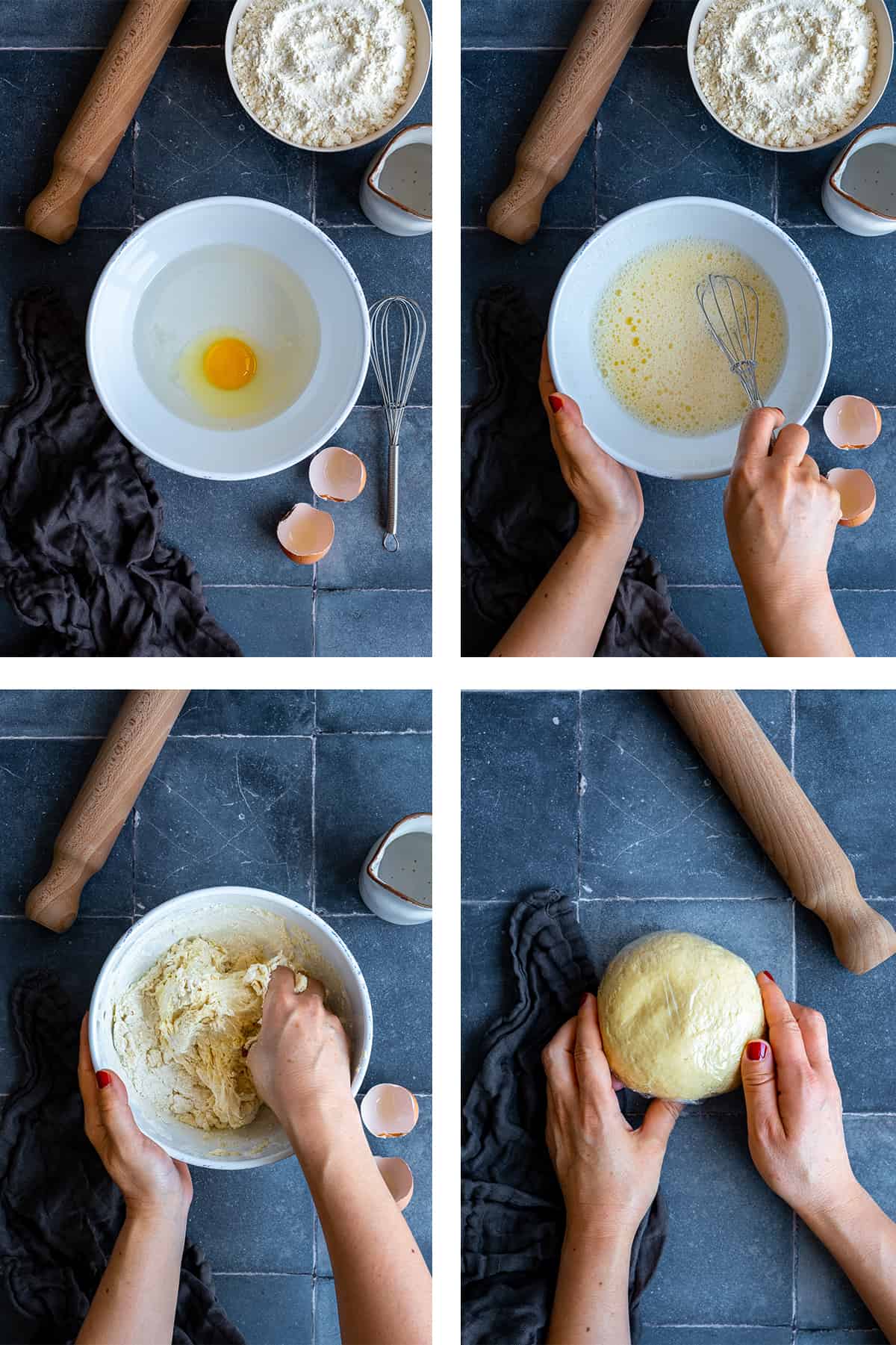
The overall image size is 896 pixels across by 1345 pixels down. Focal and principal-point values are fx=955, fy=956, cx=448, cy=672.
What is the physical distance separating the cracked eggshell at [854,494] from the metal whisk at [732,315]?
3.7 inches

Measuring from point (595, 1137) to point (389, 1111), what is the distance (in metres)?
0.15

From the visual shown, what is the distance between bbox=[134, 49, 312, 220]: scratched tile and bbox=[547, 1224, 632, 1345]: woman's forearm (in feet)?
2.56

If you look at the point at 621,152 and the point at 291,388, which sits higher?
the point at 621,152

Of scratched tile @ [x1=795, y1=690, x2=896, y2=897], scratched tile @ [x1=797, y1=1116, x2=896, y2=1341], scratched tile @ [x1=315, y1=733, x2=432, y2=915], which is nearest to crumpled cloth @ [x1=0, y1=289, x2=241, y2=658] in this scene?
scratched tile @ [x1=315, y1=733, x2=432, y2=915]

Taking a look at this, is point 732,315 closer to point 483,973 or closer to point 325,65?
point 325,65

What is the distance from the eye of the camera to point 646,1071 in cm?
67

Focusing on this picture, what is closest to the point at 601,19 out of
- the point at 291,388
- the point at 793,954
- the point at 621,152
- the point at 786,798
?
the point at 621,152

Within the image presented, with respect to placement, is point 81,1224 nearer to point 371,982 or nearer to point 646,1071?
point 371,982

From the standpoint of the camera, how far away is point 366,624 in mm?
722

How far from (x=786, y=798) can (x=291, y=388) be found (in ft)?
1.54

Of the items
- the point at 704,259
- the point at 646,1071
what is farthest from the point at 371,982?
the point at 704,259

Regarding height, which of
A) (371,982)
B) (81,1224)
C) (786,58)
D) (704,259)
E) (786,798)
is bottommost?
(81,1224)

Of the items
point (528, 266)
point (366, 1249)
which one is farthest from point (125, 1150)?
point (528, 266)

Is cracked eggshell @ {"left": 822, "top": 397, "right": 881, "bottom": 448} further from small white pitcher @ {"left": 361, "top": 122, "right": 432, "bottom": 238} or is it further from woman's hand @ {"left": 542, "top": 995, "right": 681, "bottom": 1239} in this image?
woman's hand @ {"left": 542, "top": 995, "right": 681, "bottom": 1239}
